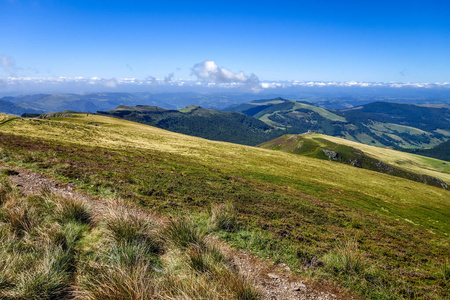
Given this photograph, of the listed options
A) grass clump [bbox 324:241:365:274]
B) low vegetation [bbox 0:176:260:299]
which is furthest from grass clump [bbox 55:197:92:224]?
grass clump [bbox 324:241:365:274]

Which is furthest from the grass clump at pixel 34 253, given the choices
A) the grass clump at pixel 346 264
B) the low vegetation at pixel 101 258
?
the grass clump at pixel 346 264

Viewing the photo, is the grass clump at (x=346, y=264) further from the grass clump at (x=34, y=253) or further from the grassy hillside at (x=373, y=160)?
the grassy hillside at (x=373, y=160)

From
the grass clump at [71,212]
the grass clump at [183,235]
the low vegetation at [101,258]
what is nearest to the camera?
the low vegetation at [101,258]

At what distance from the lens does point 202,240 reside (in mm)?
7516

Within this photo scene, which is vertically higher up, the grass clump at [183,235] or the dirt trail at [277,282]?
the grass clump at [183,235]

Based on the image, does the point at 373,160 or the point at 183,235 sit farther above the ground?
the point at 183,235

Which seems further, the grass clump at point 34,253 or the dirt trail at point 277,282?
the dirt trail at point 277,282

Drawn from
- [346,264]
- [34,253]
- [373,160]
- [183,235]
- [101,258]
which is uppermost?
[34,253]

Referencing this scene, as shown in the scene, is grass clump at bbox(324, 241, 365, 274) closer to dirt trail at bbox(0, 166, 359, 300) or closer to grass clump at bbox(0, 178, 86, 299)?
dirt trail at bbox(0, 166, 359, 300)

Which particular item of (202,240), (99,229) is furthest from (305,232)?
(99,229)

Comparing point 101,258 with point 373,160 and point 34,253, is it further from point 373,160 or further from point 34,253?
point 373,160

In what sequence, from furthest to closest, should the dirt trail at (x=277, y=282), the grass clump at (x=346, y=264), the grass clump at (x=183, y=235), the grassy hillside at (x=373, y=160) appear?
1. the grassy hillside at (x=373, y=160)
2. the grass clump at (x=346, y=264)
3. the grass clump at (x=183, y=235)
4. the dirt trail at (x=277, y=282)

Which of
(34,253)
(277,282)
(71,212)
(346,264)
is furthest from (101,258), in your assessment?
(346,264)

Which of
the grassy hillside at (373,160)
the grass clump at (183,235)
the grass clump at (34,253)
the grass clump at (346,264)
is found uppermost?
the grass clump at (34,253)
